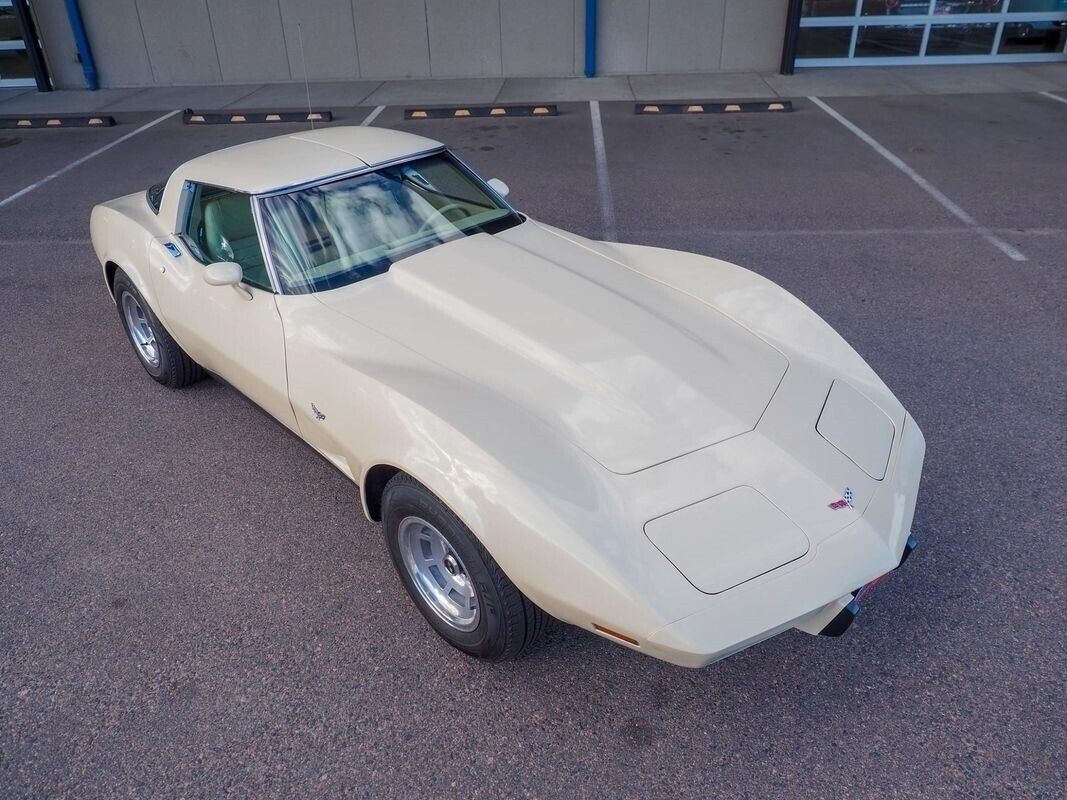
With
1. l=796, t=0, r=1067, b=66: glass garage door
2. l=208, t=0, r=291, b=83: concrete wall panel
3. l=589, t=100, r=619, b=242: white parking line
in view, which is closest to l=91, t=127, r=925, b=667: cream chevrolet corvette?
l=589, t=100, r=619, b=242: white parking line

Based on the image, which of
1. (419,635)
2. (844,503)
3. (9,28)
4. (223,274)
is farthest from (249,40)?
(844,503)

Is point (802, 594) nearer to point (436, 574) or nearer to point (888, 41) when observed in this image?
point (436, 574)

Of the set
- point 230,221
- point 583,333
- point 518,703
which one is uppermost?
point 230,221

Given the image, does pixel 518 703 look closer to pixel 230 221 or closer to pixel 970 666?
pixel 970 666

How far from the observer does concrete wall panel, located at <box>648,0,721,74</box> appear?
38.4 ft

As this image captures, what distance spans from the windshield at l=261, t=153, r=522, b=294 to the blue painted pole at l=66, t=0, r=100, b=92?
12.1m

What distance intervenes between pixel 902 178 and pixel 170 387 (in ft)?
22.5

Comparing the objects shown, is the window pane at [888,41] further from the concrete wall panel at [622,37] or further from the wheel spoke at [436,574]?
the wheel spoke at [436,574]

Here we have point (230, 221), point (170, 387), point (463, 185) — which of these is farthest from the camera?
point (170, 387)

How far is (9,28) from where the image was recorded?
12766 millimetres

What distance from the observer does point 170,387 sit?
430 cm

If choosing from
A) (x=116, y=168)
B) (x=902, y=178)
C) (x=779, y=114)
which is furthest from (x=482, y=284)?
(x=779, y=114)

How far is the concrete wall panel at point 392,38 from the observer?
39.6ft

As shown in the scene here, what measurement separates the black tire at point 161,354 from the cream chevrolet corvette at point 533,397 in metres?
0.15
